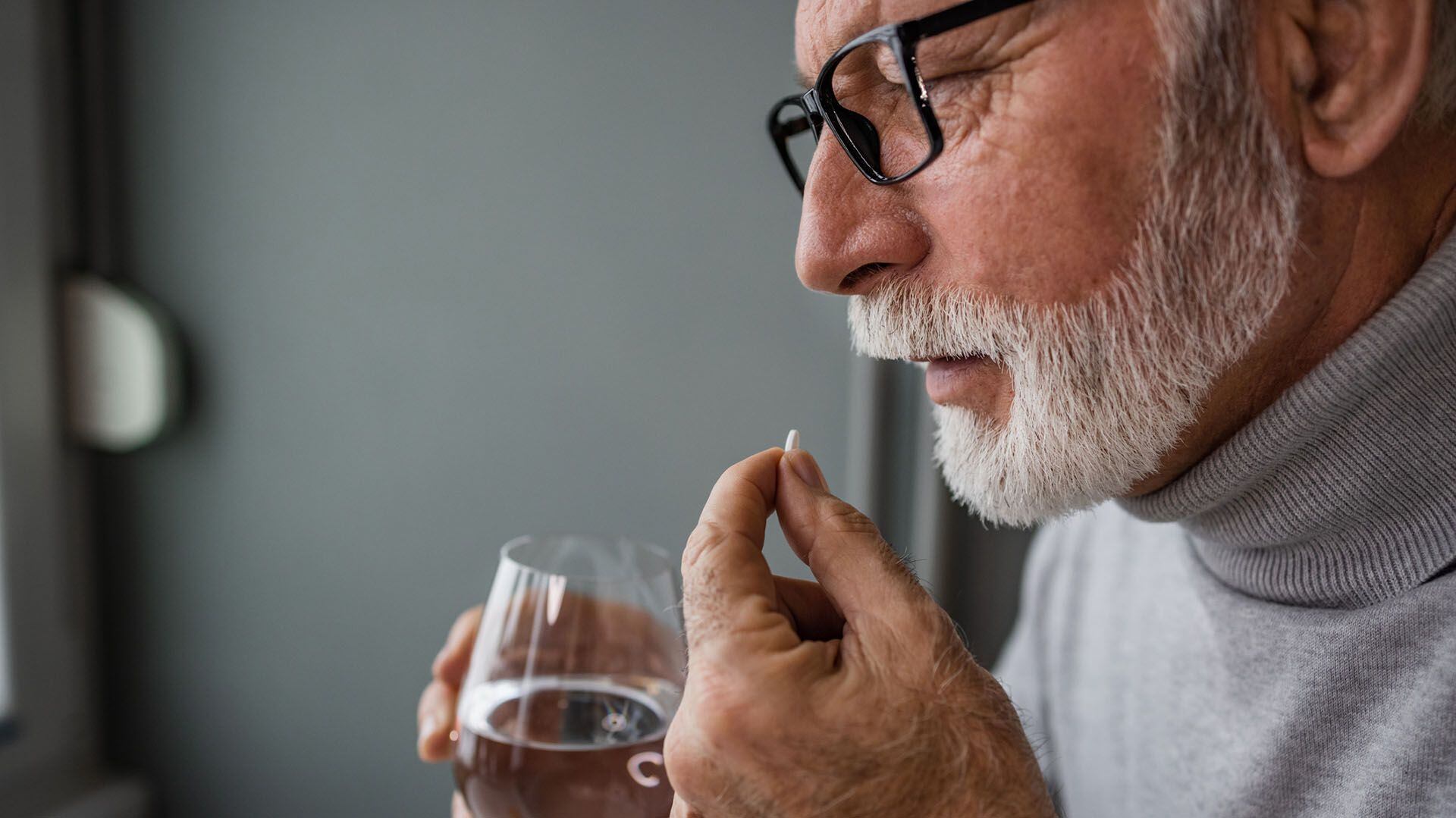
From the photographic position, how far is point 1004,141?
0.64 m

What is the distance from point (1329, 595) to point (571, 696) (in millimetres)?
582

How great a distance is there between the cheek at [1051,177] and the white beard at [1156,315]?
0.01 m

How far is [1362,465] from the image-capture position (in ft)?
2.19

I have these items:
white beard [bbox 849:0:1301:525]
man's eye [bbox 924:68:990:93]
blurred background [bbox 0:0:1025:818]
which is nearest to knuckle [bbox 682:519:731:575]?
white beard [bbox 849:0:1301:525]

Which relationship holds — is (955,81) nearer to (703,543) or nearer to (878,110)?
(878,110)

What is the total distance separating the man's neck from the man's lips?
0.17 metres

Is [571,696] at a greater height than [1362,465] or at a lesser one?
lesser

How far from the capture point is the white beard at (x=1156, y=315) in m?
0.61

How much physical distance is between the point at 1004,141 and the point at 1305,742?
534 mm

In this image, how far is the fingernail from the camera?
650 mm

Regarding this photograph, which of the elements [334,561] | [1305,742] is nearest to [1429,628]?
[1305,742]

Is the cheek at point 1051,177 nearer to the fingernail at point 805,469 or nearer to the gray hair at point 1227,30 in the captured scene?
the gray hair at point 1227,30

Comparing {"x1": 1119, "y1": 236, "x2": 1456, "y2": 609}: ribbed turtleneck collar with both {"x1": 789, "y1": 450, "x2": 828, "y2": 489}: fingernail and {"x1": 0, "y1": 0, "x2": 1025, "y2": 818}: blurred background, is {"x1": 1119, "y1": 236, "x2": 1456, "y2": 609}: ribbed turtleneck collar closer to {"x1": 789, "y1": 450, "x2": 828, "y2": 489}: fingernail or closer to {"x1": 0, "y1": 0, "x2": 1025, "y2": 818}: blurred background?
{"x1": 789, "y1": 450, "x2": 828, "y2": 489}: fingernail

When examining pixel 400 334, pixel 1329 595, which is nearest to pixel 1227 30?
pixel 1329 595
